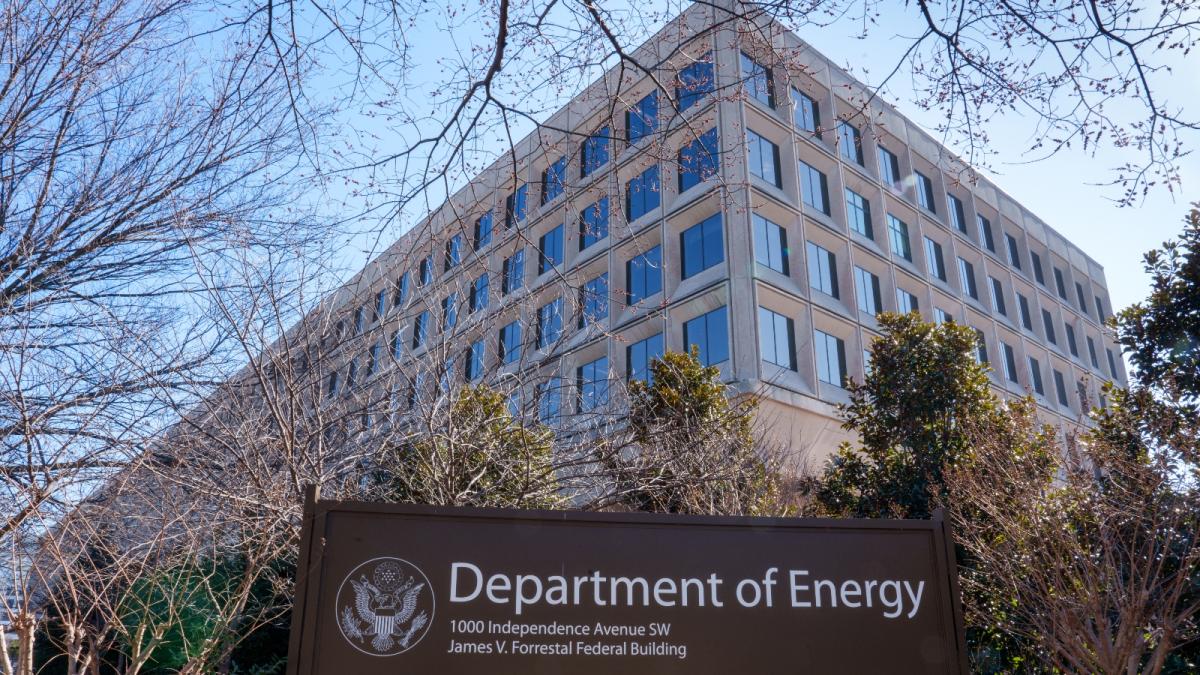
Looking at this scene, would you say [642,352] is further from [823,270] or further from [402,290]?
[402,290]

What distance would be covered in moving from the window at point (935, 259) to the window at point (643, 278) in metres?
10.5

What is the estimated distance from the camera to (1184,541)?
9.00 metres

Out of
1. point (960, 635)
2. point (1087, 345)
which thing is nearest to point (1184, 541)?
point (960, 635)

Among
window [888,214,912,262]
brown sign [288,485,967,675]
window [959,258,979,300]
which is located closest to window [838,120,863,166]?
window [888,214,912,262]

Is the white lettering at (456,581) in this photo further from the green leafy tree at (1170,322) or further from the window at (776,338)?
the window at (776,338)

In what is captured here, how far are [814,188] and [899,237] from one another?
441cm

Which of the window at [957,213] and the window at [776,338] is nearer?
the window at [776,338]

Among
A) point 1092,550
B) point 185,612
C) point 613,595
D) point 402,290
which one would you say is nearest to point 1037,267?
point 1092,550

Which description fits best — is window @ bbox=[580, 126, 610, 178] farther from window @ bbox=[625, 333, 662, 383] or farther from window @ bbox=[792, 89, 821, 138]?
window @ bbox=[792, 89, 821, 138]

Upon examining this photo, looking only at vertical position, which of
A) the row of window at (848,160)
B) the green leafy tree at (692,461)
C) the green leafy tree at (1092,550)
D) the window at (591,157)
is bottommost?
the green leafy tree at (1092,550)

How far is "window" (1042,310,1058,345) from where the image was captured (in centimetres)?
3452

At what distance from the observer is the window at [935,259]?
1111 inches

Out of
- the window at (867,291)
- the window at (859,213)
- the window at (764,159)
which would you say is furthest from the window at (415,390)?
the window at (859,213)

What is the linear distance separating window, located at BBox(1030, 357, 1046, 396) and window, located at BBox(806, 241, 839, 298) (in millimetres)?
12103
